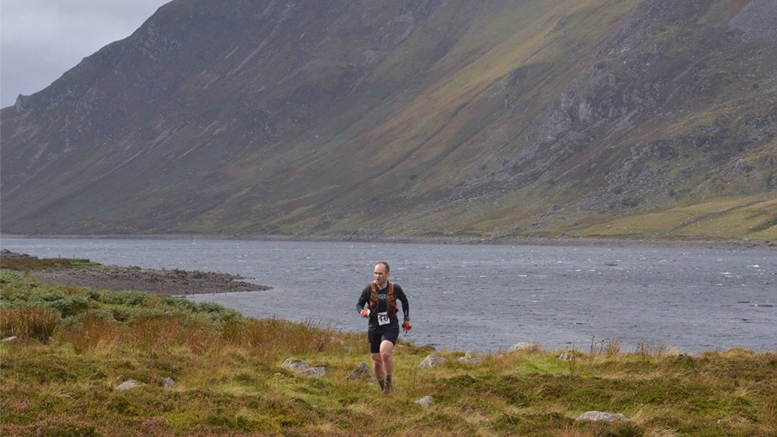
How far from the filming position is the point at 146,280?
88688 millimetres

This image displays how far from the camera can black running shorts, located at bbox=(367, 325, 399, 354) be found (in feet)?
68.3

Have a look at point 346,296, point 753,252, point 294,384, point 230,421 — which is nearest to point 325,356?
point 294,384

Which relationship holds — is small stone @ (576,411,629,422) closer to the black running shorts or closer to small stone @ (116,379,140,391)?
the black running shorts

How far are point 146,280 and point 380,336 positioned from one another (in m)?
71.8

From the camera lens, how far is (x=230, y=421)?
16.2 m

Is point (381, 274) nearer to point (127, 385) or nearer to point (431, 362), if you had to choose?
point (431, 362)

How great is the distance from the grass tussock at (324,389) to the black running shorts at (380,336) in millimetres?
916

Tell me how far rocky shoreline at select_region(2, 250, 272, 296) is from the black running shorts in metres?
58.8

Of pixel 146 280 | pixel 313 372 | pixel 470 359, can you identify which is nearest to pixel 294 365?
pixel 313 372

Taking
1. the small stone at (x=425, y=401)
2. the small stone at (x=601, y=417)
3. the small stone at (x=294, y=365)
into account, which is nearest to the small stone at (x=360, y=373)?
the small stone at (x=294, y=365)

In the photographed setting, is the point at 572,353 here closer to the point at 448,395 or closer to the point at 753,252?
the point at 448,395

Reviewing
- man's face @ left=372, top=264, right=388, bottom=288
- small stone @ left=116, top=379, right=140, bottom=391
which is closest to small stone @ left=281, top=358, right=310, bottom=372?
man's face @ left=372, top=264, right=388, bottom=288

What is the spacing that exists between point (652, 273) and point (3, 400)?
122 metres

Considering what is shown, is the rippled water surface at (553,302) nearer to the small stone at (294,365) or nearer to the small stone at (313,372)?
the small stone at (294,365)
